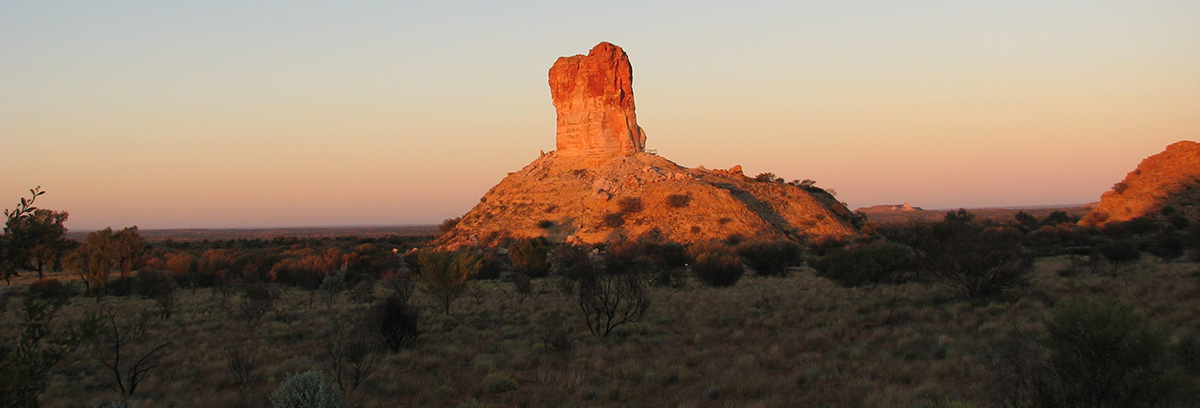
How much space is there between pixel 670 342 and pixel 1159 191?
55.5 metres

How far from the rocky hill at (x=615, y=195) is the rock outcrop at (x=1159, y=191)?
19.6m

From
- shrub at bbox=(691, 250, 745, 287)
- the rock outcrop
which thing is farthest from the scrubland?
the rock outcrop

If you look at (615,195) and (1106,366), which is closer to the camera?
(1106,366)

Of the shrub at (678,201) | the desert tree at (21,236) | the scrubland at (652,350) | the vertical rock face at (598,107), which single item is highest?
the vertical rock face at (598,107)

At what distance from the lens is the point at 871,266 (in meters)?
22.3

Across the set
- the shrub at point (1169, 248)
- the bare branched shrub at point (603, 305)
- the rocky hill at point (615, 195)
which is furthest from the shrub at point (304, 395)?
the rocky hill at point (615, 195)

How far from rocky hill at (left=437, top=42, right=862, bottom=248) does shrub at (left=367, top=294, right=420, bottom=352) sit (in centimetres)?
3427

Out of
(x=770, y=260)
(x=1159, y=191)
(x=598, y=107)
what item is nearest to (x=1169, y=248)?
(x=770, y=260)

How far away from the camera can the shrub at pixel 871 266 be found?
22.3 meters

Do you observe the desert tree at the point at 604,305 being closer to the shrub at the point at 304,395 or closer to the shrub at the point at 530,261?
the shrub at the point at 304,395

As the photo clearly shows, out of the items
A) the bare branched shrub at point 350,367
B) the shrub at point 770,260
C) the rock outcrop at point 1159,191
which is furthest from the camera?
the rock outcrop at point 1159,191

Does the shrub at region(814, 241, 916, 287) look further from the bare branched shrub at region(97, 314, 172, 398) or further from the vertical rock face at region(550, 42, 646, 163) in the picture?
the vertical rock face at region(550, 42, 646, 163)

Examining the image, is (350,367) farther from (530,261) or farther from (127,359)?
(530,261)

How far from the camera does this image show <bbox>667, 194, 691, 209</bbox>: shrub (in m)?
51.5
